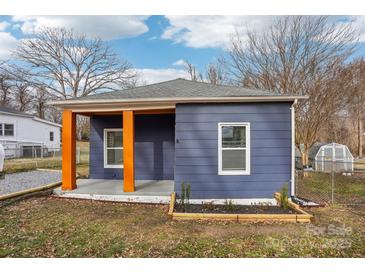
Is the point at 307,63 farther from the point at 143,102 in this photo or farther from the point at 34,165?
the point at 34,165

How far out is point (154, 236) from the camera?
3918mm

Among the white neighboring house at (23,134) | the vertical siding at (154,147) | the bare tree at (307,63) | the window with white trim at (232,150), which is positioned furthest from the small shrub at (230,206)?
the white neighboring house at (23,134)

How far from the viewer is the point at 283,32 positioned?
422 inches

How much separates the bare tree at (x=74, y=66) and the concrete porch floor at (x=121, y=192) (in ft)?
83.3

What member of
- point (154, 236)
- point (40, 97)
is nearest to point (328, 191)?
point (154, 236)

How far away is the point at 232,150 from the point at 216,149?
0.41 m

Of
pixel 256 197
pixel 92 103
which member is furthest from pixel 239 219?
pixel 92 103

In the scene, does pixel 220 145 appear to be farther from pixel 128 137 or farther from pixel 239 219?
pixel 128 137

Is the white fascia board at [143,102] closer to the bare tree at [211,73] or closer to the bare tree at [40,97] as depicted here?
the bare tree at [211,73]

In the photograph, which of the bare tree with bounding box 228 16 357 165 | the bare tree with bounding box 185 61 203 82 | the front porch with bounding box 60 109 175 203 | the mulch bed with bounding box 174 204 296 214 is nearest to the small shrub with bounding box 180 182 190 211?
the mulch bed with bounding box 174 204 296 214

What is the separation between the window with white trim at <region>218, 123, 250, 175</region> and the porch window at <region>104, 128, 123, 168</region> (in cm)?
383
